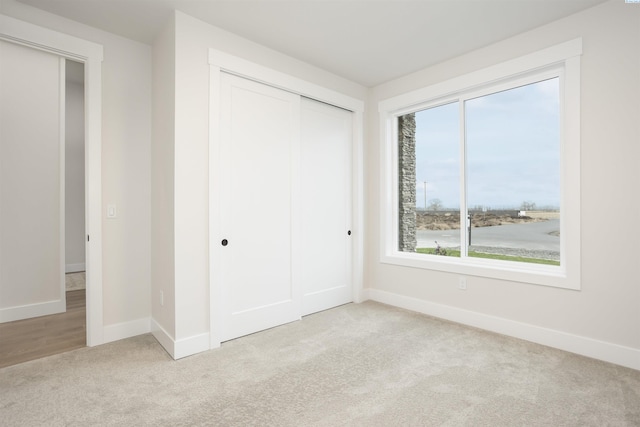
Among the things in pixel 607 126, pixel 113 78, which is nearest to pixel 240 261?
pixel 113 78

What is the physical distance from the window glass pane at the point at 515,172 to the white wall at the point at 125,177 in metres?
3.20

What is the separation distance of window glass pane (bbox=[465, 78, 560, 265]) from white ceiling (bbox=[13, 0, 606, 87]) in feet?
2.03

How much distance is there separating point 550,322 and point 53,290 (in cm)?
497

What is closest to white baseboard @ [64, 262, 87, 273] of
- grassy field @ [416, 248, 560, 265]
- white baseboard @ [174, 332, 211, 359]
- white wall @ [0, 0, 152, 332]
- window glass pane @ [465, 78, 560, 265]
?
white wall @ [0, 0, 152, 332]

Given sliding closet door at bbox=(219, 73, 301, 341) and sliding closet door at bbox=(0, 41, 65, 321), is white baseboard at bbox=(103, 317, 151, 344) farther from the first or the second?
sliding closet door at bbox=(0, 41, 65, 321)

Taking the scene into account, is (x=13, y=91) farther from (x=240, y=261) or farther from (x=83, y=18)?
(x=240, y=261)

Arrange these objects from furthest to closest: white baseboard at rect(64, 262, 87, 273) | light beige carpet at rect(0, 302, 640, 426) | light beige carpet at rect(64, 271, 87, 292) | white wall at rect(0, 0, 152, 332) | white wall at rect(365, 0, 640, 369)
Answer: white baseboard at rect(64, 262, 87, 273) < light beige carpet at rect(64, 271, 87, 292) < white wall at rect(0, 0, 152, 332) < white wall at rect(365, 0, 640, 369) < light beige carpet at rect(0, 302, 640, 426)

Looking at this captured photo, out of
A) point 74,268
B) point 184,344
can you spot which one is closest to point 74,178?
point 74,268

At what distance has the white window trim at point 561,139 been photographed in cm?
253

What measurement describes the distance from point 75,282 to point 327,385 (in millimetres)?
4610

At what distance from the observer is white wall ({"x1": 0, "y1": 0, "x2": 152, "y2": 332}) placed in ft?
9.04

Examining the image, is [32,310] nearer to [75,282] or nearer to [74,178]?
[75,282]

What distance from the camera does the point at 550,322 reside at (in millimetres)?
2641

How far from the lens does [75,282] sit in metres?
4.79
